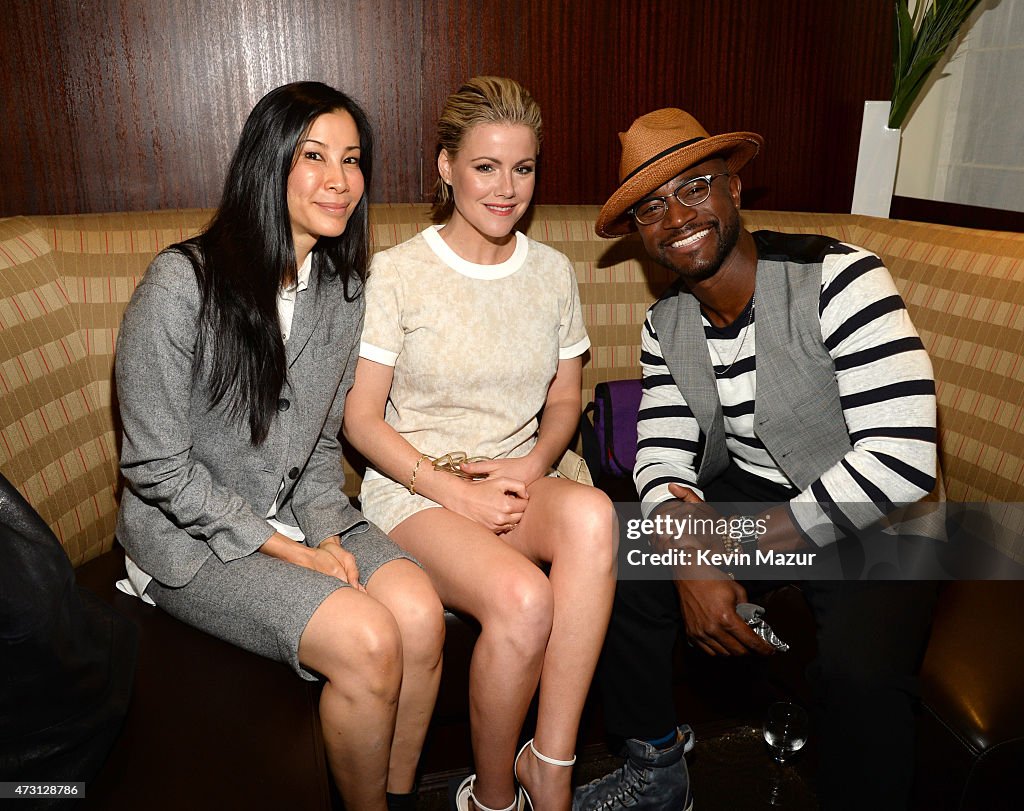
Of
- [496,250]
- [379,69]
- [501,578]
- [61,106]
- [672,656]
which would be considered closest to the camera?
[501,578]

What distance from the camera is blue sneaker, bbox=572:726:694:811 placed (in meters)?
1.76

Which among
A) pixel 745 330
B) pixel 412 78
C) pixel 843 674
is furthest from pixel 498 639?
pixel 412 78

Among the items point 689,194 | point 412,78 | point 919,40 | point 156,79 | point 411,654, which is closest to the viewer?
point 411,654

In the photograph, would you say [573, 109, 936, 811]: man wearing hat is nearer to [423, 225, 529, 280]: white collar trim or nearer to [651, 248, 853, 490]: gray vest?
[651, 248, 853, 490]: gray vest

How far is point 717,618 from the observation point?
1.69 metres

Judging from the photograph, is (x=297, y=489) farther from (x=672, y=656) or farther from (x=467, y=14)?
(x=467, y=14)

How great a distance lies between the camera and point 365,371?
1869mm

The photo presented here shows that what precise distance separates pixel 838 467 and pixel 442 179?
108 cm

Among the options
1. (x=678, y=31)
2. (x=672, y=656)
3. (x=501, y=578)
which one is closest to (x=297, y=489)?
(x=501, y=578)

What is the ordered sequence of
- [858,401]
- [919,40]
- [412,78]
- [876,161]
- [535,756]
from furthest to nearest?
[876,161] → [919,40] → [412,78] → [858,401] → [535,756]

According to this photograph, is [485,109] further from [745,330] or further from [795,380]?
[795,380]

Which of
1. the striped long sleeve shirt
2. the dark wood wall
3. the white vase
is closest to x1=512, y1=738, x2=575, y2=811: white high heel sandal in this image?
the striped long sleeve shirt

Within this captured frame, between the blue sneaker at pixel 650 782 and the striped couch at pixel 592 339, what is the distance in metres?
0.52

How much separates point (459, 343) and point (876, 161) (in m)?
1.66
